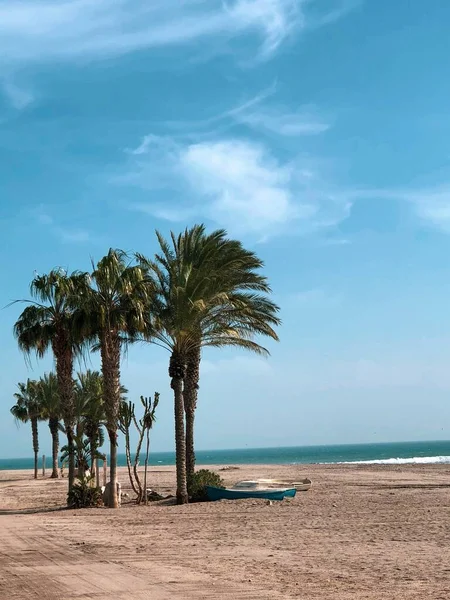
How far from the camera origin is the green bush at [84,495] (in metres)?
25.3

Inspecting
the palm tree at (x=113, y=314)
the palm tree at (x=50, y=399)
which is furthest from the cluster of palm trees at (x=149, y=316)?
the palm tree at (x=50, y=399)

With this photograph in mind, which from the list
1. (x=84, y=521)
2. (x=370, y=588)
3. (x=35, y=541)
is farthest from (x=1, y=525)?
(x=370, y=588)

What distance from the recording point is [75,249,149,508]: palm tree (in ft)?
82.2

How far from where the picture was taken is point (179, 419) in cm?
2584

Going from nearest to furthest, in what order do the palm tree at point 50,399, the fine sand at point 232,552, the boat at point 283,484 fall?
the fine sand at point 232,552
the boat at point 283,484
the palm tree at point 50,399

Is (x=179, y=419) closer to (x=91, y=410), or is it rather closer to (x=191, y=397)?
(x=191, y=397)

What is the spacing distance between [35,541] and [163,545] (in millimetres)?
2864

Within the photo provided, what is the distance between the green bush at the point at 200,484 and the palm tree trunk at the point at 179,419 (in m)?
0.57

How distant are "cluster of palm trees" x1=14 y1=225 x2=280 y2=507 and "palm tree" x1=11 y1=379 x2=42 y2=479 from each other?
3187 cm

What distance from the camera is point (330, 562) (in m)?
12.0

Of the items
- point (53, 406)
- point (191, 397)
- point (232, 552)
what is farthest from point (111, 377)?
point (53, 406)

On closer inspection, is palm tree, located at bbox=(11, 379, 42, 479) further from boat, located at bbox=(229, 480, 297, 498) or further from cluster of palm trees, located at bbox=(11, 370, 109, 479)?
boat, located at bbox=(229, 480, 297, 498)

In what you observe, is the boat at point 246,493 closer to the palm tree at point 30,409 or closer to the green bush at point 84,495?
the green bush at point 84,495

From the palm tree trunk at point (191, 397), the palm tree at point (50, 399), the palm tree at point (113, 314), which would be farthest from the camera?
the palm tree at point (50, 399)
